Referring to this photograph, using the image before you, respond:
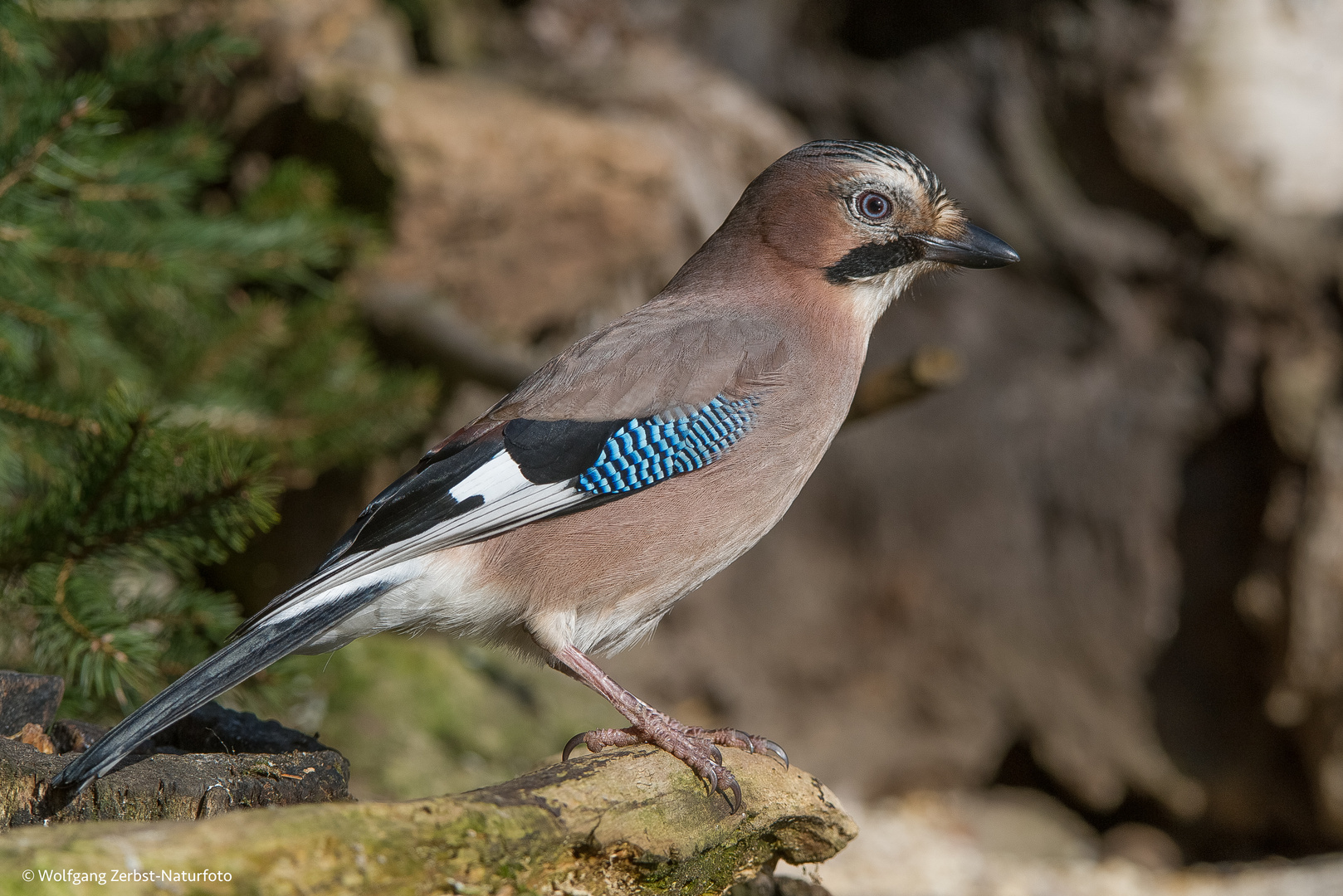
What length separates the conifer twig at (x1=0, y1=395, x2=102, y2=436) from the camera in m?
2.99

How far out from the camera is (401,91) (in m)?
5.41

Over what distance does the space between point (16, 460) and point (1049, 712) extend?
5677 mm

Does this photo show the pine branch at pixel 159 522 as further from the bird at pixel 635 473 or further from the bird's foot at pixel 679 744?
the bird's foot at pixel 679 744

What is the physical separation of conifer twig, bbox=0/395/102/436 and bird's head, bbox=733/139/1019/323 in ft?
6.47

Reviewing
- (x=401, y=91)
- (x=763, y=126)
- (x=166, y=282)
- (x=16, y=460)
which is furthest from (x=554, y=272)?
(x=16, y=460)

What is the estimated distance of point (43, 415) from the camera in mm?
3025

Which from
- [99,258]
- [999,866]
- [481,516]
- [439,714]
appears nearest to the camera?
[481,516]

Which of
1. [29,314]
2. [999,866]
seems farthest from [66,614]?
[999,866]

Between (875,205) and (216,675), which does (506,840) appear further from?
(875,205)

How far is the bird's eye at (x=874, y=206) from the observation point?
11.4 feet

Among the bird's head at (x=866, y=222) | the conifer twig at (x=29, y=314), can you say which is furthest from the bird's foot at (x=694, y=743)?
the conifer twig at (x=29, y=314)

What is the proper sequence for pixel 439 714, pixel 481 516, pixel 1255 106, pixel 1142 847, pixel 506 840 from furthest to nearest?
1. pixel 1142 847
2. pixel 1255 106
3. pixel 439 714
4. pixel 481 516
5. pixel 506 840

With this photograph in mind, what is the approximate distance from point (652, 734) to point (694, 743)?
0.16 meters

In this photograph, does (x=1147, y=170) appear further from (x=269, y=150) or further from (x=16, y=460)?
(x=16, y=460)
